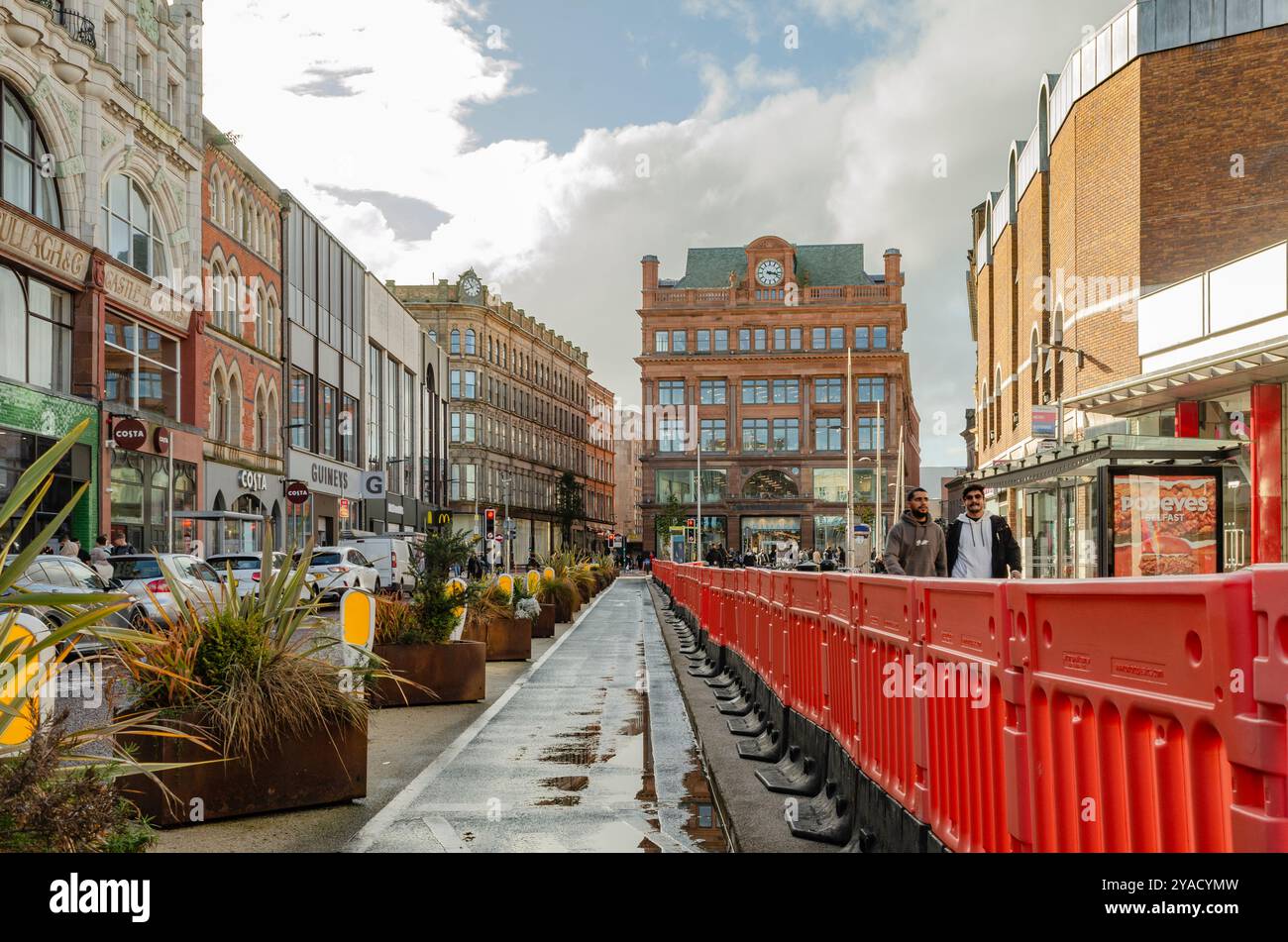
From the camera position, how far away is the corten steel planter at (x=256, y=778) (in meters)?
7.34

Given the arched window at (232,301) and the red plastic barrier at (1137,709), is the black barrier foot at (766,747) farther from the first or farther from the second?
the arched window at (232,301)

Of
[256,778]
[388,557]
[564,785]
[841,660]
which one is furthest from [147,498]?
[841,660]

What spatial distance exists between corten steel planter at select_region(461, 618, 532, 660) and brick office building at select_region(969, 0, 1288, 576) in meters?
8.16

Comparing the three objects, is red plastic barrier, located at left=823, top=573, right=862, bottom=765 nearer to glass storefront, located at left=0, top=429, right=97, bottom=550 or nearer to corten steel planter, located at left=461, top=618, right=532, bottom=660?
corten steel planter, located at left=461, top=618, right=532, bottom=660

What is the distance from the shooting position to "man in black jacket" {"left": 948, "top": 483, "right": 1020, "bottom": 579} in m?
11.8

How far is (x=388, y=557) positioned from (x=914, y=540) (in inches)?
1131

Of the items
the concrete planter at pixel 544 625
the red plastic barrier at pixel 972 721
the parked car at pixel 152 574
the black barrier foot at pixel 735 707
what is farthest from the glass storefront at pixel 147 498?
the red plastic barrier at pixel 972 721

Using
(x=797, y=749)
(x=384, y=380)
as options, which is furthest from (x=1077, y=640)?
(x=384, y=380)

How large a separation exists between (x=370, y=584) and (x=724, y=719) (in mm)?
22407

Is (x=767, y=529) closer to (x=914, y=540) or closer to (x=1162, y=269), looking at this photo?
(x=1162, y=269)

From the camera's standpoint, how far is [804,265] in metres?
124

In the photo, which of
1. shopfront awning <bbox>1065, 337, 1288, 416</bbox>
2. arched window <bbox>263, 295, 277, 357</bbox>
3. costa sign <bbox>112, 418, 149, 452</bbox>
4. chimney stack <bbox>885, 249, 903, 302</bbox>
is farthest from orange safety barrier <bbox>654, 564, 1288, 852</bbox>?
chimney stack <bbox>885, 249, 903, 302</bbox>

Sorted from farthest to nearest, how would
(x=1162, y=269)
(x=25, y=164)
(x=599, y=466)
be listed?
(x=599, y=466), (x=25, y=164), (x=1162, y=269)
